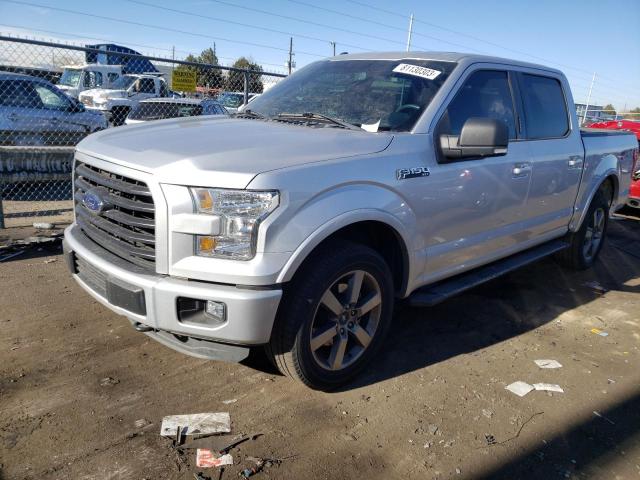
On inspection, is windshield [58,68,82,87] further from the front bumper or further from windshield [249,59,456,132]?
the front bumper

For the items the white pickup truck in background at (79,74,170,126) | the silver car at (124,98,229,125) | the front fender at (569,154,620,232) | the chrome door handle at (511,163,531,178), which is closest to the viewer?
the chrome door handle at (511,163,531,178)

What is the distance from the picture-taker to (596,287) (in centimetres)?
529

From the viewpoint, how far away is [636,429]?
2.84m

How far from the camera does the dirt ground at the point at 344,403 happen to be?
2.41 m

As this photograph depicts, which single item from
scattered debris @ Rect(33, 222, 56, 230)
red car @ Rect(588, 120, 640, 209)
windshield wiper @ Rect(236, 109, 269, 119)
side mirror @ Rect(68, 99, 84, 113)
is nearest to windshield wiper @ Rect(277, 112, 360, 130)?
windshield wiper @ Rect(236, 109, 269, 119)

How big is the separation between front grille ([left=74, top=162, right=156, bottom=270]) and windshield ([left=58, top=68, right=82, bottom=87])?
18927 mm

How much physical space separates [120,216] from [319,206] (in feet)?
3.44

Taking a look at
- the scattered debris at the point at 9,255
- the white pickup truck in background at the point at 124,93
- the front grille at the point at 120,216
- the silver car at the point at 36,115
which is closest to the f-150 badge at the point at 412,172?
the front grille at the point at 120,216

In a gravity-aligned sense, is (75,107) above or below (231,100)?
below

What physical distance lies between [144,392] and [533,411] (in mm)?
2219

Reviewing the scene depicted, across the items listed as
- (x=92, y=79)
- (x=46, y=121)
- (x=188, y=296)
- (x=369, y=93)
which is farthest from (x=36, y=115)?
(x=92, y=79)

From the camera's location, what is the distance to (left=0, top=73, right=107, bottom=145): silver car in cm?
855

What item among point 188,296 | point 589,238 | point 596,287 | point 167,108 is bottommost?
point 596,287

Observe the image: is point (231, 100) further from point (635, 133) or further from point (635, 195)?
point (635, 195)
